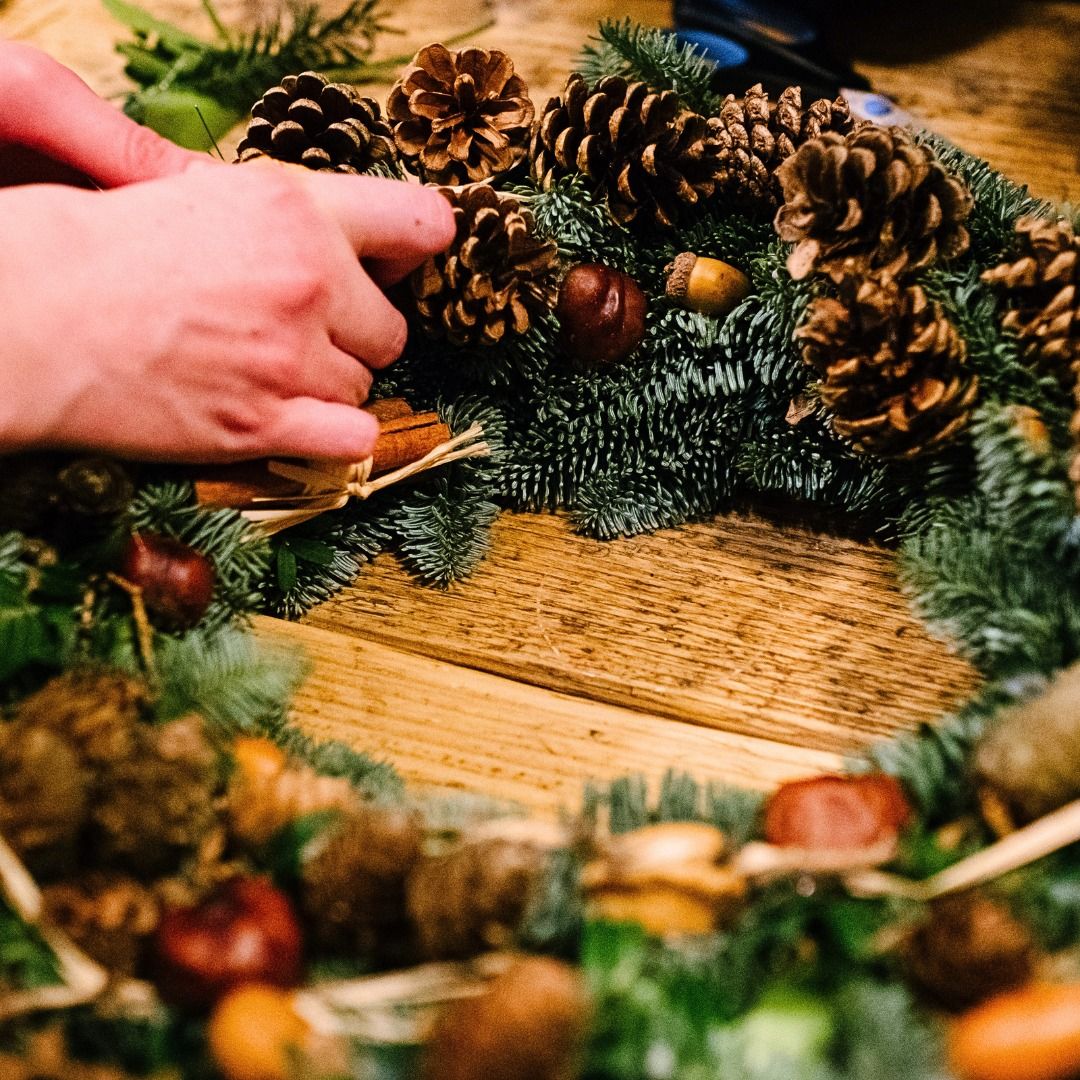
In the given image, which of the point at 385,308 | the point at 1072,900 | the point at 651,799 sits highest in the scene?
the point at 385,308

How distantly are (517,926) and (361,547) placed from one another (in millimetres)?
420

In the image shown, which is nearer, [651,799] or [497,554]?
[651,799]

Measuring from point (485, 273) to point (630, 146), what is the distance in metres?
0.15

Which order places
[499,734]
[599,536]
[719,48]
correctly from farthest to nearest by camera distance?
1. [719,48]
2. [599,536]
3. [499,734]

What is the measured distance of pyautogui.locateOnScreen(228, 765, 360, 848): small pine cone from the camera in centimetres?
60

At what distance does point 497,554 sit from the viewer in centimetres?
90

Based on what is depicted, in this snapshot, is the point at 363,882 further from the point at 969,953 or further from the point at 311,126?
the point at 311,126

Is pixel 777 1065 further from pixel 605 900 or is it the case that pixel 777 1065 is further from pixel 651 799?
pixel 651 799

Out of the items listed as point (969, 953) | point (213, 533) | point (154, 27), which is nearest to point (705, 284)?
point (213, 533)

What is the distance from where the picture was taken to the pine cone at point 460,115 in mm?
805

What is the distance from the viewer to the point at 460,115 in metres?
0.82

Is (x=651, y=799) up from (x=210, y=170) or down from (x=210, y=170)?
down

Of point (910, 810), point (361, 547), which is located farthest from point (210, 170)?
point (910, 810)

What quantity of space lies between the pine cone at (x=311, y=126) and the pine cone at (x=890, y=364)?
360 millimetres
